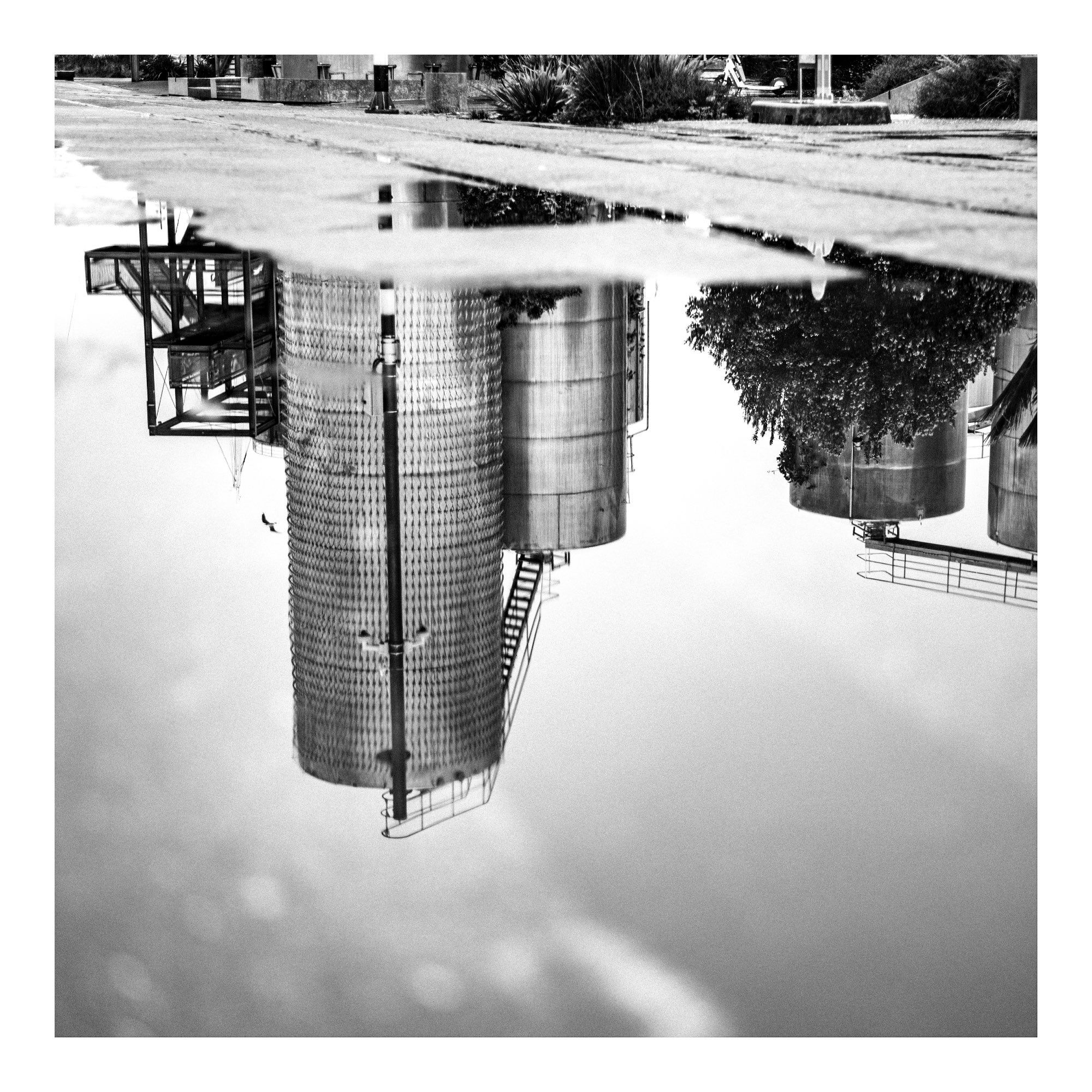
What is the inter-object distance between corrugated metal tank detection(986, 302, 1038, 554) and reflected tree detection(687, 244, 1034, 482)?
6.4 inches

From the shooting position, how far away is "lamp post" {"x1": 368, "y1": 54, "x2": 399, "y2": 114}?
825 inches

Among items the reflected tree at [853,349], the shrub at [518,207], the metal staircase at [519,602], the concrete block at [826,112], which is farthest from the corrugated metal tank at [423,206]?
the concrete block at [826,112]

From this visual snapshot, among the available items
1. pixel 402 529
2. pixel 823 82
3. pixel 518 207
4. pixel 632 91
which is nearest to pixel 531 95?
pixel 632 91

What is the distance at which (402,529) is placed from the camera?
24.9 feet

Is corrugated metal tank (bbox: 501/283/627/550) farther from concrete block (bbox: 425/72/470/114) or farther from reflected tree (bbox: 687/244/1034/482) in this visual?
concrete block (bbox: 425/72/470/114)

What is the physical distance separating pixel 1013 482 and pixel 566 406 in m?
2.84

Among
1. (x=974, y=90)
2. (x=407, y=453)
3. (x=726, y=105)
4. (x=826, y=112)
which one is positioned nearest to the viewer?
(x=407, y=453)

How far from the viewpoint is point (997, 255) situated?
10078 millimetres

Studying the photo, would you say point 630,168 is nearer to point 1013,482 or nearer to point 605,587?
point 1013,482

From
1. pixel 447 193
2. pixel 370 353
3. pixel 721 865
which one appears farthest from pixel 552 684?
pixel 447 193

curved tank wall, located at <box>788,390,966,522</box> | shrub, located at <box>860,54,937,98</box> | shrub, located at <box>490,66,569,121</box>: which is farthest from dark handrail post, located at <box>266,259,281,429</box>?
shrub, located at <box>490,66,569,121</box>

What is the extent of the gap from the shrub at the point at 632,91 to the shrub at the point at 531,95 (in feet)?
0.58

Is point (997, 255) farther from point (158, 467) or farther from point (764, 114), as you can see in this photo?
point (764, 114)
